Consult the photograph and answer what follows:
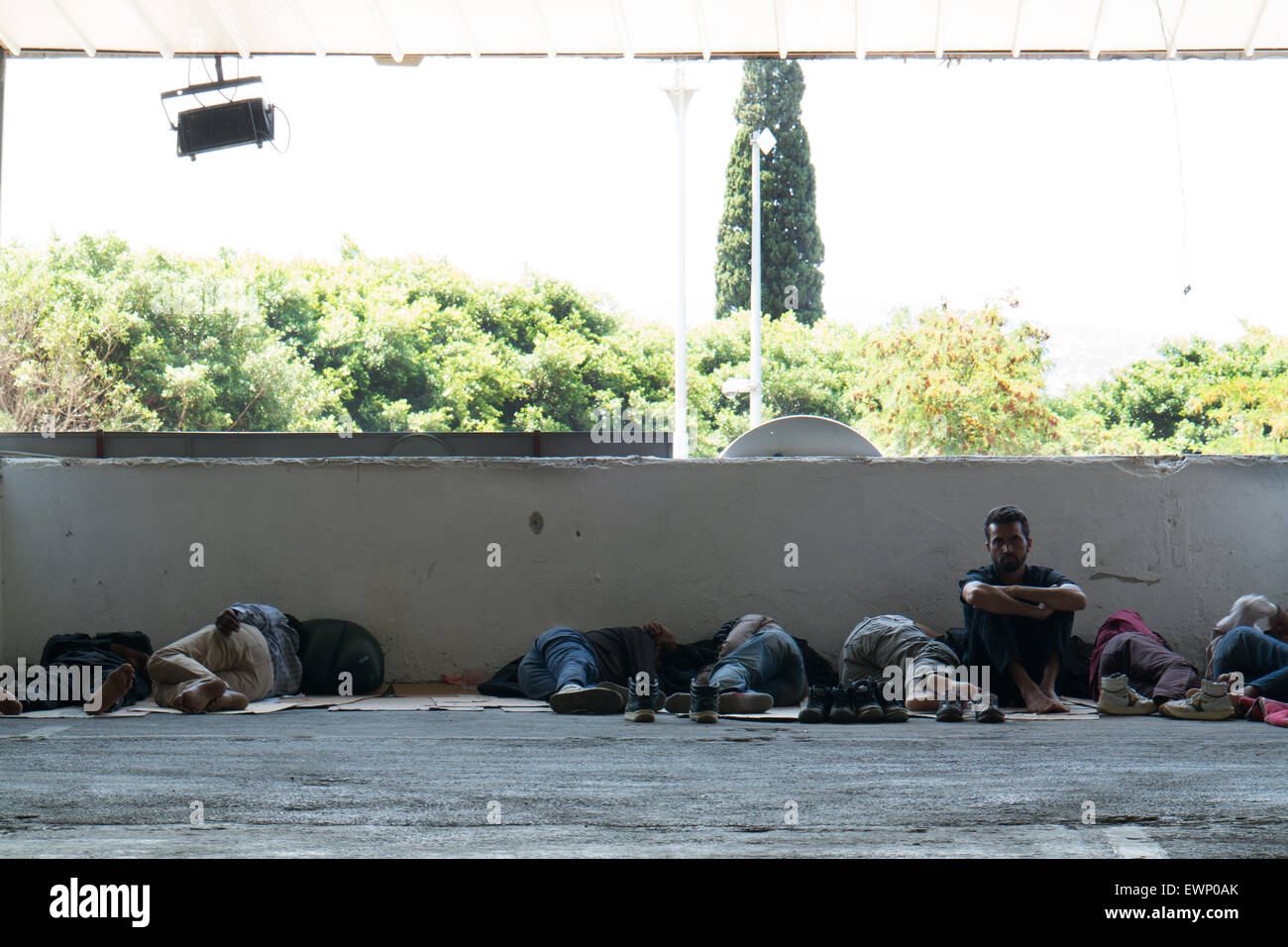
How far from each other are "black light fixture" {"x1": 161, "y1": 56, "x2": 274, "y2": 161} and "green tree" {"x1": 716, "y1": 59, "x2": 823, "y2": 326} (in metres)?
21.3

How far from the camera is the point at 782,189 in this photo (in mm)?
28906

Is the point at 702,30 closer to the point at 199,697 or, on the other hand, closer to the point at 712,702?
the point at 712,702

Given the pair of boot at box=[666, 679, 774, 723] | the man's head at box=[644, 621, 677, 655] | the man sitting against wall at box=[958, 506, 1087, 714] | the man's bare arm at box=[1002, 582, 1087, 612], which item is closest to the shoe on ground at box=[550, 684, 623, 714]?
the pair of boot at box=[666, 679, 774, 723]

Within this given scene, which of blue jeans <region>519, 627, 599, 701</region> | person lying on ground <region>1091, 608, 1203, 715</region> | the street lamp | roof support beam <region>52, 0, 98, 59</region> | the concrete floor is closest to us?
the concrete floor

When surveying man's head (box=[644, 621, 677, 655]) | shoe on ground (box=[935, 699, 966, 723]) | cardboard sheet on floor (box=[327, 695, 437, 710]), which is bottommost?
cardboard sheet on floor (box=[327, 695, 437, 710])

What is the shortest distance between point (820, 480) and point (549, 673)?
213 centimetres

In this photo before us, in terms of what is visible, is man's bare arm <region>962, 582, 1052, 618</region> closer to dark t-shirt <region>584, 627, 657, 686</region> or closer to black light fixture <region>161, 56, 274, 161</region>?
dark t-shirt <region>584, 627, 657, 686</region>

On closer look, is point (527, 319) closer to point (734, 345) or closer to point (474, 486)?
point (734, 345)

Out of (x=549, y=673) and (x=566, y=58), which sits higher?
(x=566, y=58)

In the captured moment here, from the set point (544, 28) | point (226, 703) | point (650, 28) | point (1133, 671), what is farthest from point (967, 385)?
point (226, 703)

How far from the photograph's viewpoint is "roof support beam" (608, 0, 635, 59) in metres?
7.20

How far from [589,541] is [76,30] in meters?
4.58
